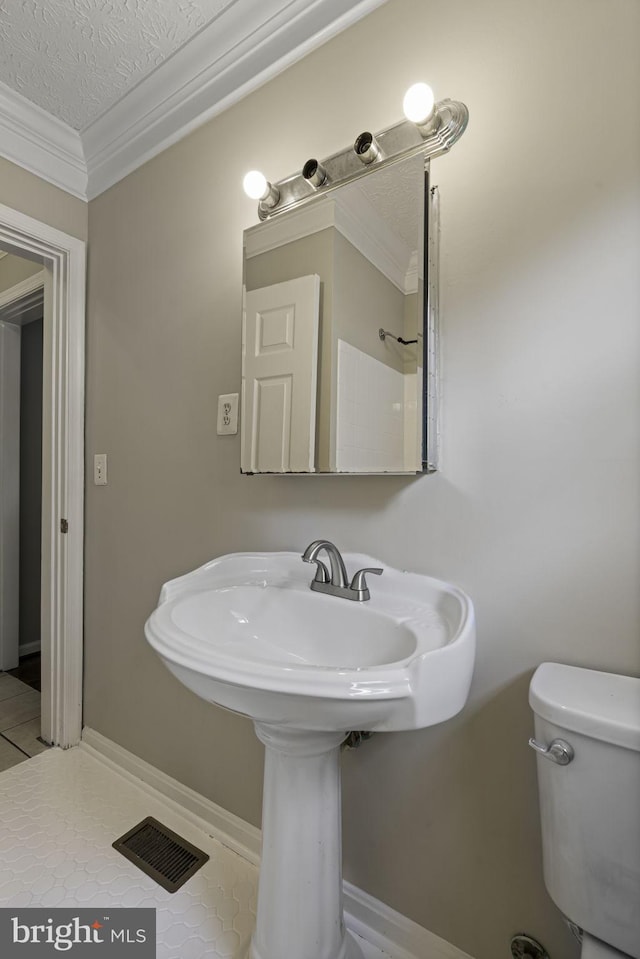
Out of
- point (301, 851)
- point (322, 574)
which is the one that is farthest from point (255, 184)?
point (301, 851)

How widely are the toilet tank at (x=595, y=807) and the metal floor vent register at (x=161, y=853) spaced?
100 cm

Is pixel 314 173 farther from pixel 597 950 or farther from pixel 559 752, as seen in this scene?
pixel 597 950

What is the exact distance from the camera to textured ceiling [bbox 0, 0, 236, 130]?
120cm

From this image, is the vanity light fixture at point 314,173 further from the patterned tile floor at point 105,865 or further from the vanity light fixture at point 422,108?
the patterned tile floor at point 105,865

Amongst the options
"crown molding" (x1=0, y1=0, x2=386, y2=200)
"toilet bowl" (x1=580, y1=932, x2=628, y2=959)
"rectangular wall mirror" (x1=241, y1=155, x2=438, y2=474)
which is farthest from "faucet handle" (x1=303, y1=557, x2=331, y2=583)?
"crown molding" (x1=0, y1=0, x2=386, y2=200)

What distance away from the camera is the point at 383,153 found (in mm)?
1037

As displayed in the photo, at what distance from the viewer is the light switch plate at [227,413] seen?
1.32 meters

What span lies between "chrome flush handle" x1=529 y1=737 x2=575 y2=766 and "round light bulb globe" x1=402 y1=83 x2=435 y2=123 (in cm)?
118

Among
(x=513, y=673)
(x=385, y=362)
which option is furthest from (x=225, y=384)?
(x=513, y=673)

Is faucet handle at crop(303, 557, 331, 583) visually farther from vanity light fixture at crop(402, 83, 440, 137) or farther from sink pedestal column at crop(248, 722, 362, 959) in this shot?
vanity light fixture at crop(402, 83, 440, 137)

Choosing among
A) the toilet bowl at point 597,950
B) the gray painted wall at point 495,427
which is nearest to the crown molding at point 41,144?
the gray painted wall at point 495,427

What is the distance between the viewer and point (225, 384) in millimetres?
1348
